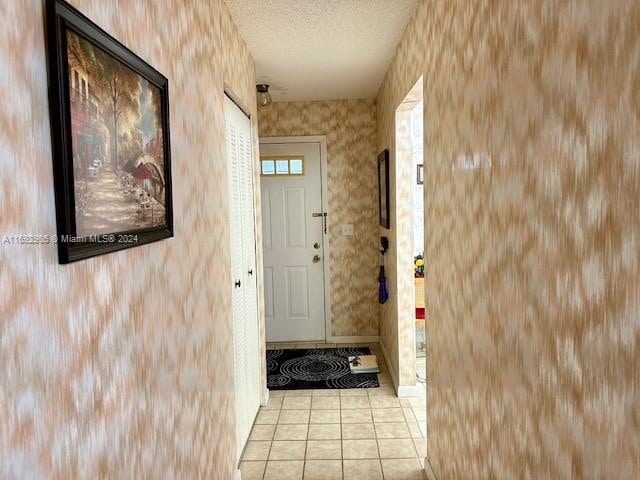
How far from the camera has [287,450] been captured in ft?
9.63

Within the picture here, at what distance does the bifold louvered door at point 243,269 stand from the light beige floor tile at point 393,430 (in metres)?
0.85

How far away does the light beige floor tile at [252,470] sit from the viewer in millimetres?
2656

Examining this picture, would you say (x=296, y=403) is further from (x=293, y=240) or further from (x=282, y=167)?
(x=282, y=167)

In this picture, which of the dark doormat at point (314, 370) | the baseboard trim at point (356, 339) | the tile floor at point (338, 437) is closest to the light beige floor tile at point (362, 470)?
the tile floor at point (338, 437)

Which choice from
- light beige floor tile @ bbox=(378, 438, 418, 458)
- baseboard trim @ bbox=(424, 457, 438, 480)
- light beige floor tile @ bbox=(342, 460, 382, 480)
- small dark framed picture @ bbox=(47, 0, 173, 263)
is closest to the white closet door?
light beige floor tile @ bbox=(342, 460, 382, 480)

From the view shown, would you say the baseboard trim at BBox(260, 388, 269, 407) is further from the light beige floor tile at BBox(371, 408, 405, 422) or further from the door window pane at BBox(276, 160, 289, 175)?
the door window pane at BBox(276, 160, 289, 175)

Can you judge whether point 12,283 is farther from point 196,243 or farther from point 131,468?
point 196,243

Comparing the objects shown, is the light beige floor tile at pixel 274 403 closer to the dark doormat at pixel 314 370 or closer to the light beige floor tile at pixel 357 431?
the dark doormat at pixel 314 370

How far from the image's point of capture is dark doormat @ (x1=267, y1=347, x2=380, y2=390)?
3.97 meters

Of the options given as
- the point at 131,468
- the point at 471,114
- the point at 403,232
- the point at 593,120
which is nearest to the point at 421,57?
the point at 471,114

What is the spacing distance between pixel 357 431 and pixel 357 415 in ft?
0.76

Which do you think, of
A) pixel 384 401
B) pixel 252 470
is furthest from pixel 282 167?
pixel 252 470

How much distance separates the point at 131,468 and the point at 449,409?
134 centimetres

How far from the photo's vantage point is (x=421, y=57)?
2486 mm
